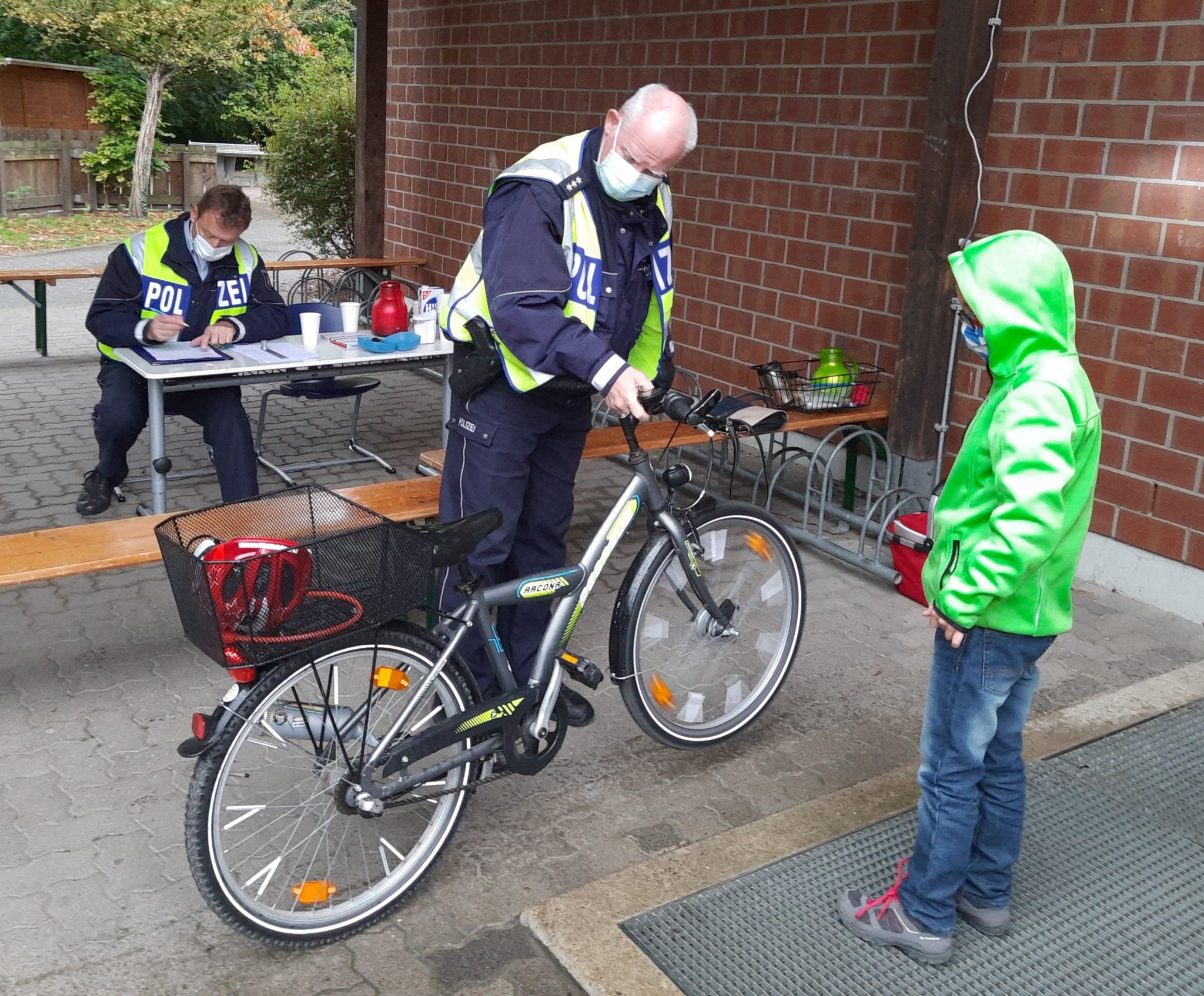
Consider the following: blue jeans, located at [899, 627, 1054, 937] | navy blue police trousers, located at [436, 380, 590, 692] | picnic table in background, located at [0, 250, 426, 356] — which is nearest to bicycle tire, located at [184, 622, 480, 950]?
navy blue police trousers, located at [436, 380, 590, 692]

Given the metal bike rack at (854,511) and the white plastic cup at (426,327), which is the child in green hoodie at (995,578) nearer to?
the metal bike rack at (854,511)

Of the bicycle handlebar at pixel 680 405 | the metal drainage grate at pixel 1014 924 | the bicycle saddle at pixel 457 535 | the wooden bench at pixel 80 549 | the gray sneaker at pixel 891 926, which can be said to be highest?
the bicycle handlebar at pixel 680 405

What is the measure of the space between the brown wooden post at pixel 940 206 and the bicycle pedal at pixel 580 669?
A: 2791 millimetres

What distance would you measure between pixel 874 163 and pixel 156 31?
54.5 ft

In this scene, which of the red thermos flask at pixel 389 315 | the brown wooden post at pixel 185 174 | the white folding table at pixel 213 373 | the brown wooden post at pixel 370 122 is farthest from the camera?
the brown wooden post at pixel 185 174

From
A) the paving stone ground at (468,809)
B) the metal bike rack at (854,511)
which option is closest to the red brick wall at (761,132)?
the metal bike rack at (854,511)

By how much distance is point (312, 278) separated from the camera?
9398mm

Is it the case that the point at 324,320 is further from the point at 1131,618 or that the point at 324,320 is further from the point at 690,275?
the point at 1131,618

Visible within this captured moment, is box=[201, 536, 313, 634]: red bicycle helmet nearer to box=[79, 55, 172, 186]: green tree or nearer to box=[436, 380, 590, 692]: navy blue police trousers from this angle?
box=[436, 380, 590, 692]: navy blue police trousers

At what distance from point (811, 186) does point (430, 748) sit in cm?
402

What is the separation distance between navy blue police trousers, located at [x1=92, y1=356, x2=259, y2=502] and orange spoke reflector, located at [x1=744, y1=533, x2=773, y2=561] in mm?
2291

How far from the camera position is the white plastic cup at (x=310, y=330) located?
518cm

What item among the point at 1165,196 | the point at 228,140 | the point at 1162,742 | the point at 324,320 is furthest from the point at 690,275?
the point at 228,140

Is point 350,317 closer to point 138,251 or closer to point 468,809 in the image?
point 138,251
